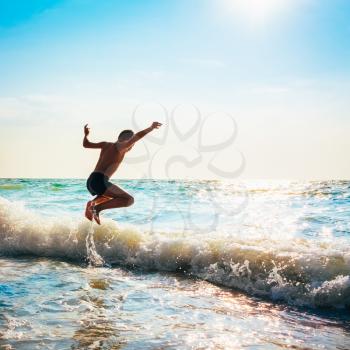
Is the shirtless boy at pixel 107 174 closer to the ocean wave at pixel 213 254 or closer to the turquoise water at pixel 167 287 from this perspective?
the turquoise water at pixel 167 287

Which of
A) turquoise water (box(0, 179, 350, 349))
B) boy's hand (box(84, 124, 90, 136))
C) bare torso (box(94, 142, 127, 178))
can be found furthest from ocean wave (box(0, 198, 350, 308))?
boy's hand (box(84, 124, 90, 136))

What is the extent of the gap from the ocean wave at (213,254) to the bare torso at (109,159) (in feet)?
8.34

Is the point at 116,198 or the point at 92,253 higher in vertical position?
the point at 116,198

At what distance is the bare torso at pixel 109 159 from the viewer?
26.6ft

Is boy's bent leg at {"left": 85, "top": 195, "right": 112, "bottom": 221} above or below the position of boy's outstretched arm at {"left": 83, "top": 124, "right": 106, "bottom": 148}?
below

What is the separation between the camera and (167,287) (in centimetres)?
751

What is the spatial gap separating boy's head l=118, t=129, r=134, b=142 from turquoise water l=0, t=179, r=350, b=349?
8.84ft

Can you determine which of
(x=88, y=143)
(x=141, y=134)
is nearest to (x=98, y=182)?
(x=88, y=143)

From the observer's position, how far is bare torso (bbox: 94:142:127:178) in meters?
8.10

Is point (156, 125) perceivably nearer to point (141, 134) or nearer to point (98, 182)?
point (141, 134)

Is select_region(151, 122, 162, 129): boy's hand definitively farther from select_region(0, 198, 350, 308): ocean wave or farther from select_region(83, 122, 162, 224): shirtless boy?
Answer: select_region(0, 198, 350, 308): ocean wave

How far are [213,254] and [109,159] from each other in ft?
10.5

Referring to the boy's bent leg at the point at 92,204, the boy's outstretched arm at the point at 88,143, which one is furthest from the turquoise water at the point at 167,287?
the boy's outstretched arm at the point at 88,143

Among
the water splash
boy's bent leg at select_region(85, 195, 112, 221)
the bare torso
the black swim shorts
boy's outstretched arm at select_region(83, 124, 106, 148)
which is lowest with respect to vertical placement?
the water splash
